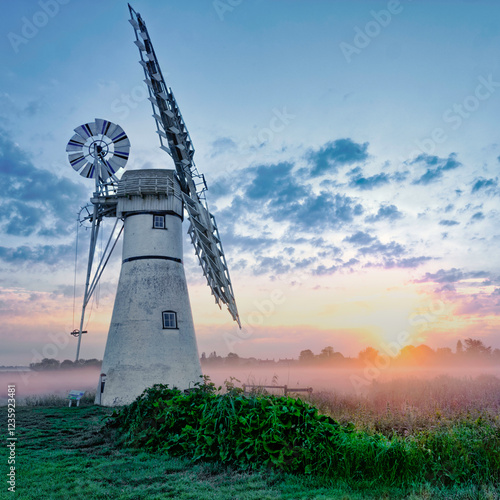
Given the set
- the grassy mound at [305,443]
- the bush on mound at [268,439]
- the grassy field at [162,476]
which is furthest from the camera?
the bush on mound at [268,439]

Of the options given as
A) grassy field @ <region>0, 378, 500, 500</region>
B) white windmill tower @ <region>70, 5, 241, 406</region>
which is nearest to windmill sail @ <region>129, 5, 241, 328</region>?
white windmill tower @ <region>70, 5, 241, 406</region>

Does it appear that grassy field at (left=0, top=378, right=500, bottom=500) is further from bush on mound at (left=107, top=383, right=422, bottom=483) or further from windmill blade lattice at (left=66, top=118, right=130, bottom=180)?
windmill blade lattice at (left=66, top=118, right=130, bottom=180)

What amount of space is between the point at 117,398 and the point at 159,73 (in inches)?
698

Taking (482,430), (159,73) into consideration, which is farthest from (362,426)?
(159,73)

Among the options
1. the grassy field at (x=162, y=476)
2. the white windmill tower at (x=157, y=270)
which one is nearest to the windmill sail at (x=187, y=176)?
the white windmill tower at (x=157, y=270)

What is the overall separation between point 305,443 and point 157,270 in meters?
15.5

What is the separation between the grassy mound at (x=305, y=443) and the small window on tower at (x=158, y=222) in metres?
13.2

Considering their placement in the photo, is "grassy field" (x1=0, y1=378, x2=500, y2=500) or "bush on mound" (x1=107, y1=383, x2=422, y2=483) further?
"bush on mound" (x1=107, y1=383, x2=422, y2=483)

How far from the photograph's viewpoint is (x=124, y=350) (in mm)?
21422

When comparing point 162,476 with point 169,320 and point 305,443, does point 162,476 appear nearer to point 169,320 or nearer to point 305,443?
point 305,443

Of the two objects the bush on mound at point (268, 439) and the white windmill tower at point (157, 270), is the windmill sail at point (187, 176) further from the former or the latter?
the bush on mound at point (268, 439)

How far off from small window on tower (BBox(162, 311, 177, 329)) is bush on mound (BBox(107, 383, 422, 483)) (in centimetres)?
973

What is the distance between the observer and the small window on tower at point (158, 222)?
23.4 m

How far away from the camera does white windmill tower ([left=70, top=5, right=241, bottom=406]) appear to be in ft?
69.8
